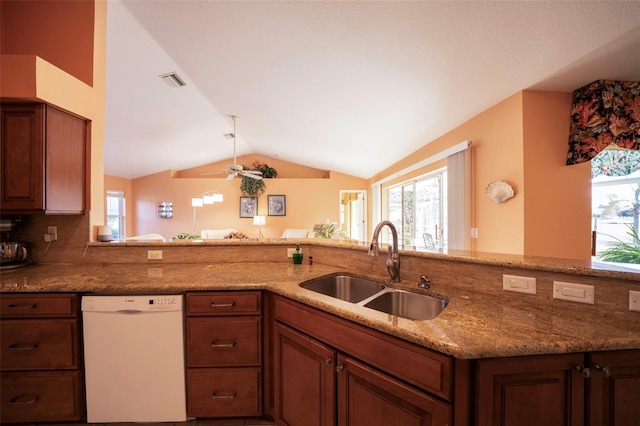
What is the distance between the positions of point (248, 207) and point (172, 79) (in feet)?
14.0

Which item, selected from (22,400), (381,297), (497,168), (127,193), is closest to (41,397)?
(22,400)

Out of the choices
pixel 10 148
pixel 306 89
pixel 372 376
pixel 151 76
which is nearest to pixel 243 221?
pixel 151 76

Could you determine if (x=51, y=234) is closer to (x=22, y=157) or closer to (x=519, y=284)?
(x=22, y=157)

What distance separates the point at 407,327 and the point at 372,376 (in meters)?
0.27

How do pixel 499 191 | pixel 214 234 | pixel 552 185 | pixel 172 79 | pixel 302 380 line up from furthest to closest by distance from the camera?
pixel 214 234, pixel 172 79, pixel 499 191, pixel 552 185, pixel 302 380

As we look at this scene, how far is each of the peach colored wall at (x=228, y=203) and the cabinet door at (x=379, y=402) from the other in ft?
20.2

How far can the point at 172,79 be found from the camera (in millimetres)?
3260

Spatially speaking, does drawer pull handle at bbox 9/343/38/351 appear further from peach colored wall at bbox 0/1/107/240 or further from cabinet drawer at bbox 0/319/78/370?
peach colored wall at bbox 0/1/107/240

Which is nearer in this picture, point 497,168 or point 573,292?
point 573,292

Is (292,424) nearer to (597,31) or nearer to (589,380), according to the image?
(589,380)

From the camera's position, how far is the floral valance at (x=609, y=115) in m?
2.01

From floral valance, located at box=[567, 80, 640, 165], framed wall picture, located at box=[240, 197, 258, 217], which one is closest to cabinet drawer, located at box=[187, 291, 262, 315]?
floral valance, located at box=[567, 80, 640, 165]

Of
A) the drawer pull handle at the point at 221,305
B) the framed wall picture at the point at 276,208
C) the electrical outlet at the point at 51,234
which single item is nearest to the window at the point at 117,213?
the framed wall picture at the point at 276,208

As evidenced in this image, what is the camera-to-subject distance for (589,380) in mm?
797
